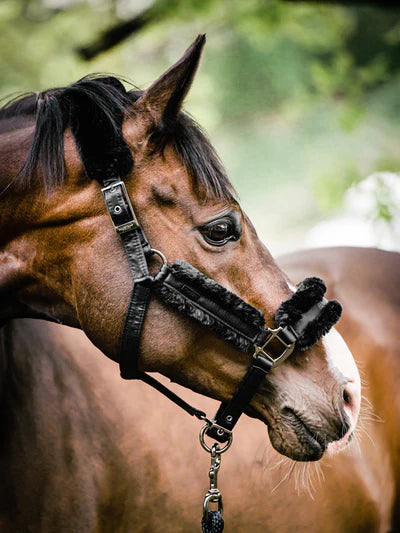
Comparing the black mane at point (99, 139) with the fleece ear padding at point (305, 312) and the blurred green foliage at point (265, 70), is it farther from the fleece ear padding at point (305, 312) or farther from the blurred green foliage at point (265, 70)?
the blurred green foliage at point (265, 70)

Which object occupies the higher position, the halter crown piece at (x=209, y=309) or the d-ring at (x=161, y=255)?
the d-ring at (x=161, y=255)

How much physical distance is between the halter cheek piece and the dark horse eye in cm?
13

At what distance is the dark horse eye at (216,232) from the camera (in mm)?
1672

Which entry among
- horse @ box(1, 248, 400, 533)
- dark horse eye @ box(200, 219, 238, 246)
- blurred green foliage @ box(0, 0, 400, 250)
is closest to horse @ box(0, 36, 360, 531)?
dark horse eye @ box(200, 219, 238, 246)

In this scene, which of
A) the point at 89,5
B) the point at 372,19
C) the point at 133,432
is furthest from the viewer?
the point at 372,19

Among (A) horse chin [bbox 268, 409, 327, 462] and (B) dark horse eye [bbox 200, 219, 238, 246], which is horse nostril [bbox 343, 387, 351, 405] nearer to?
(A) horse chin [bbox 268, 409, 327, 462]

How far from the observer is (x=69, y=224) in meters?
1.68

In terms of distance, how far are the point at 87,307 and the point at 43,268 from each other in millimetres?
228

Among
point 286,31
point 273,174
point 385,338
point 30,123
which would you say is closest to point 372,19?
point 286,31

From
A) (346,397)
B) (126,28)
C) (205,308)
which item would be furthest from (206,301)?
(126,28)

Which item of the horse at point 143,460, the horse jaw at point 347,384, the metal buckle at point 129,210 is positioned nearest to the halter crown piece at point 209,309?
the metal buckle at point 129,210

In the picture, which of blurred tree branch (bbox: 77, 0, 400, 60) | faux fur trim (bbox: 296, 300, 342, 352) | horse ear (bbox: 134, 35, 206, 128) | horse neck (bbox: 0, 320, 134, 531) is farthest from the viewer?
blurred tree branch (bbox: 77, 0, 400, 60)

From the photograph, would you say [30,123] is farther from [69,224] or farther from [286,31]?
[286,31]

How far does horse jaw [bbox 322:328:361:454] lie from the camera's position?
1.71 m
